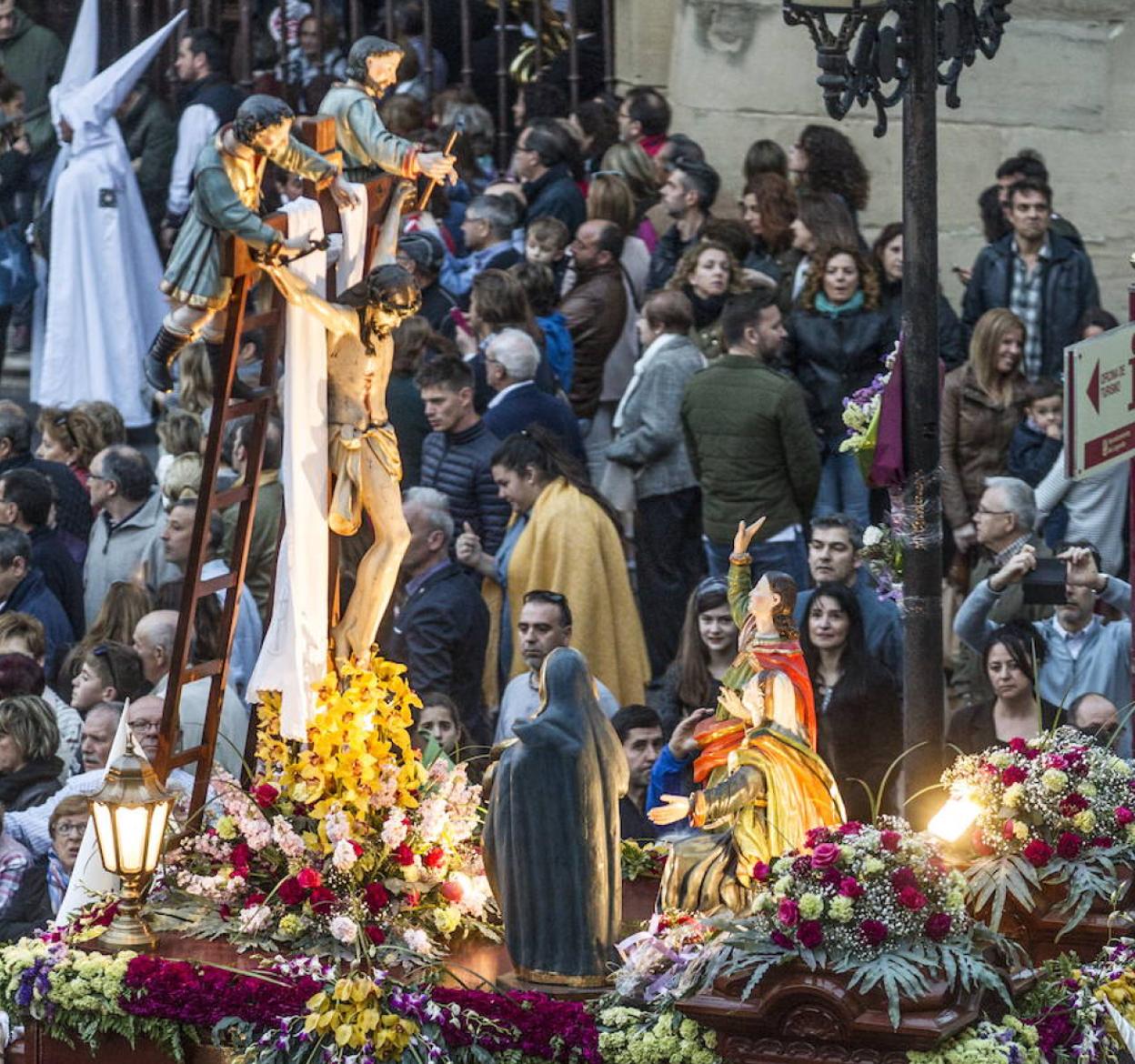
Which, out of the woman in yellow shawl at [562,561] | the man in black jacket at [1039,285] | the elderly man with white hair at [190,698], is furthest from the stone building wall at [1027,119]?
the elderly man with white hair at [190,698]

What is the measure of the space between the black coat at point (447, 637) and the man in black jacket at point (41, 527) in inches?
80.5

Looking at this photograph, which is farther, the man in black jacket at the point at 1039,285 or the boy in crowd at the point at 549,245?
the boy in crowd at the point at 549,245

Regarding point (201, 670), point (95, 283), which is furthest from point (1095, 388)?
point (95, 283)

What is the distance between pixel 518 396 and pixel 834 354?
1.56 meters

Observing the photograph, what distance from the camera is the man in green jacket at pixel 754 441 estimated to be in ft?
53.9

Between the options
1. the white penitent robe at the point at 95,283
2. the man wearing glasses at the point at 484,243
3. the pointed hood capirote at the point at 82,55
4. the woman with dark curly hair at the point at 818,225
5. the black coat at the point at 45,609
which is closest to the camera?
the black coat at the point at 45,609

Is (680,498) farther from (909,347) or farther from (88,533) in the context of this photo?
(909,347)

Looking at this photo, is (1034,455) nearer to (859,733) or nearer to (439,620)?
(859,733)

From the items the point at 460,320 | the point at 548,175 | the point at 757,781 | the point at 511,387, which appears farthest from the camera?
the point at 548,175

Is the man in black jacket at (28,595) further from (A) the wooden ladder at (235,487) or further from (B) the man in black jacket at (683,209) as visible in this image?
(B) the man in black jacket at (683,209)

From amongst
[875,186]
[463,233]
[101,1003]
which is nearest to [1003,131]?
[875,186]

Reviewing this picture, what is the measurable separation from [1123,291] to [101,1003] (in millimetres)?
9923

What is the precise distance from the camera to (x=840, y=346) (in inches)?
679

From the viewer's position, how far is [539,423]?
54.1ft
